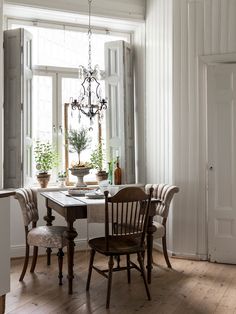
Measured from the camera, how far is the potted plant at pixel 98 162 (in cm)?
548

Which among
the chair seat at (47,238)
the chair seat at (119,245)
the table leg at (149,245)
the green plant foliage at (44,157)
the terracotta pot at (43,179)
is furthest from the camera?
the green plant foliage at (44,157)

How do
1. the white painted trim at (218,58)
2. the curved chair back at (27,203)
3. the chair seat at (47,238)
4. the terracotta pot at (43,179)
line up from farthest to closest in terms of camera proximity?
the terracotta pot at (43,179) < the white painted trim at (218,58) < the curved chair back at (27,203) < the chair seat at (47,238)

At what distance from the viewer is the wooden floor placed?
3.29 metres

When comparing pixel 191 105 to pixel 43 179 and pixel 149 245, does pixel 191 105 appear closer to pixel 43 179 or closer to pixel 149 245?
pixel 149 245

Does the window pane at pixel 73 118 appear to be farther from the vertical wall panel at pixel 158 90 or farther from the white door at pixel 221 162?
the white door at pixel 221 162

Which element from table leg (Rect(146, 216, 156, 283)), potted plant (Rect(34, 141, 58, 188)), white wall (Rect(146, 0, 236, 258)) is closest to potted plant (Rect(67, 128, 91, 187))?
potted plant (Rect(34, 141, 58, 188))

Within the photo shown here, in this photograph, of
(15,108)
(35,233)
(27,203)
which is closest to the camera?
(35,233)

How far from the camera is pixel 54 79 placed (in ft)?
18.0

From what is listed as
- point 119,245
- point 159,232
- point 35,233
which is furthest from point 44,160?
point 119,245

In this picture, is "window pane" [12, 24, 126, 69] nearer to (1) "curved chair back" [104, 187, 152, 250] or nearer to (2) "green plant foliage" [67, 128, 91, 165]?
(2) "green plant foliage" [67, 128, 91, 165]

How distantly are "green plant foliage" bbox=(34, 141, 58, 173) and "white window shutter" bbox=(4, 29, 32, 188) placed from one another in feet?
0.68

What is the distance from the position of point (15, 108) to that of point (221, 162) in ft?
8.59

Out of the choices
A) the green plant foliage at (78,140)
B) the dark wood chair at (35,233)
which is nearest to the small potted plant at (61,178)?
the green plant foliage at (78,140)

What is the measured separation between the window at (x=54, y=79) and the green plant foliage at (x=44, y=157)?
126mm
